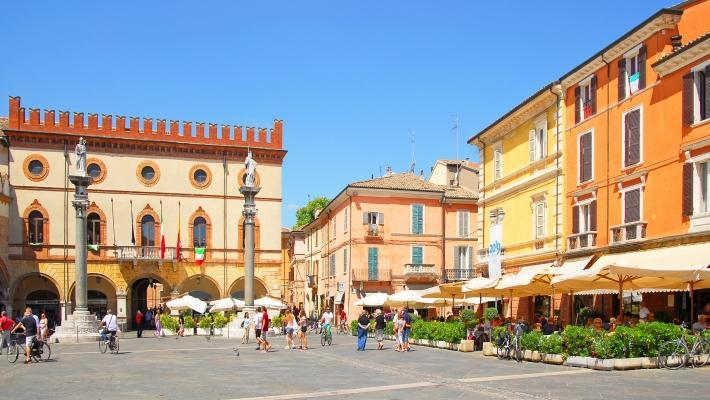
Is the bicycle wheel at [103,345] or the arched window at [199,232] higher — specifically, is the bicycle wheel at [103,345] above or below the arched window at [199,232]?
below

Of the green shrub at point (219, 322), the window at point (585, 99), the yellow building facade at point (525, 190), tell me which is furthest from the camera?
the green shrub at point (219, 322)

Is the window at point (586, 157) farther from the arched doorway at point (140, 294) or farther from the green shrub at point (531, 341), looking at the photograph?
the arched doorway at point (140, 294)

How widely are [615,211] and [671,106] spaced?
473 centimetres

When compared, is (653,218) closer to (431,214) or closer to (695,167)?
(695,167)

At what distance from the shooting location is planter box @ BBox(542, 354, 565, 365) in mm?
20359

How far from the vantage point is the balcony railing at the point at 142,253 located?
50.5 metres

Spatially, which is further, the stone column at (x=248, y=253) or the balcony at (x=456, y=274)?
→ the balcony at (x=456, y=274)

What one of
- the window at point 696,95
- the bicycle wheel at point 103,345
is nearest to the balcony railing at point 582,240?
the window at point 696,95

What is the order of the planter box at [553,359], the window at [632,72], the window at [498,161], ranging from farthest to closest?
the window at [498,161]
the window at [632,72]
the planter box at [553,359]

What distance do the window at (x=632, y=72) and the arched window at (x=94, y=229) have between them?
116 ft

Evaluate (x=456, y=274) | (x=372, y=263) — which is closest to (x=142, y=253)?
(x=372, y=263)

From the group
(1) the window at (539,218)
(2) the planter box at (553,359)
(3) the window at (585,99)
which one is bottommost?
(2) the planter box at (553,359)

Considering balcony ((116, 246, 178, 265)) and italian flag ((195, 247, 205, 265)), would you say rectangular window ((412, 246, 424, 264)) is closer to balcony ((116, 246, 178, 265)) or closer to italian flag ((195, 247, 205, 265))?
italian flag ((195, 247, 205, 265))

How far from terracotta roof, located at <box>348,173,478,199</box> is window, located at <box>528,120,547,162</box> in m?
19.5
